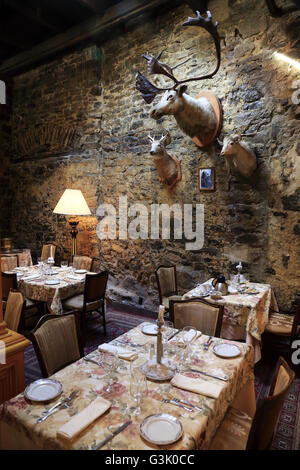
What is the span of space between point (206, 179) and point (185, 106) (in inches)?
39.7

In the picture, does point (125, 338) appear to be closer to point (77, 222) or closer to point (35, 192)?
point (77, 222)

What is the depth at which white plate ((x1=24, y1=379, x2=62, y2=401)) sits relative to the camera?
1.40m

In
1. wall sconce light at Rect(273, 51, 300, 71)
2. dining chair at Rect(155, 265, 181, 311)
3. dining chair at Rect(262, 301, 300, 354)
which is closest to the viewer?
dining chair at Rect(262, 301, 300, 354)

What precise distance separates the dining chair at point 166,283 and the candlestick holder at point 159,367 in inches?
83.9

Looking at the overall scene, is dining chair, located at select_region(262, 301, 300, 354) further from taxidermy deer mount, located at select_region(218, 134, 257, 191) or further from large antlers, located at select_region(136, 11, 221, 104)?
large antlers, located at select_region(136, 11, 221, 104)

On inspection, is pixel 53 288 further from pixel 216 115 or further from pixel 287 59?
pixel 287 59

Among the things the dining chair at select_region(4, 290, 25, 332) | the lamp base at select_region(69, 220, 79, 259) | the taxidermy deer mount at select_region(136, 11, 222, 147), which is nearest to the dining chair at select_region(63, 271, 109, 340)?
the dining chair at select_region(4, 290, 25, 332)

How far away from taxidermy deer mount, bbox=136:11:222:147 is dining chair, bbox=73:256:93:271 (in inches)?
88.5

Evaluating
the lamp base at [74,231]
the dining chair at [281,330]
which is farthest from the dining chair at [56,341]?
the lamp base at [74,231]

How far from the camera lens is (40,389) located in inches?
57.8

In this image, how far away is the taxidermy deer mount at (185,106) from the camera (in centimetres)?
368

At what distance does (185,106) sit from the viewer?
3861mm
